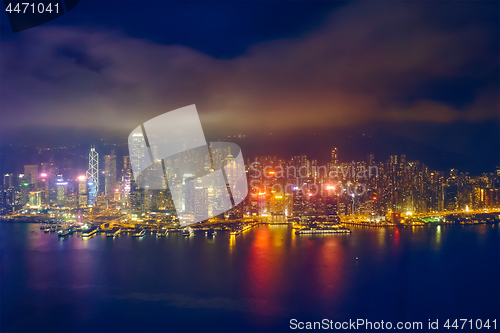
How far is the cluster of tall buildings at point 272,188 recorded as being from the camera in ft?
33.8

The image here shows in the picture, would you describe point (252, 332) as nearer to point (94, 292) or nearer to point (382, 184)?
point (94, 292)

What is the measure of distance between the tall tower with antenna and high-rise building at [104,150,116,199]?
331 millimetres

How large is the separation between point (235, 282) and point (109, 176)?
1067 cm

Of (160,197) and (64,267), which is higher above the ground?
(160,197)

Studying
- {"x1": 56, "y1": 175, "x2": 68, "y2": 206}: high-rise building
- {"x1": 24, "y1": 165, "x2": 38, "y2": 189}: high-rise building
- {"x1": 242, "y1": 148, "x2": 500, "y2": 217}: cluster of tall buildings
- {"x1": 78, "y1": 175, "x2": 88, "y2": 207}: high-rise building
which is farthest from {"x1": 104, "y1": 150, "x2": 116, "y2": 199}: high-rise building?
{"x1": 242, "y1": 148, "x2": 500, "y2": 217}: cluster of tall buildings

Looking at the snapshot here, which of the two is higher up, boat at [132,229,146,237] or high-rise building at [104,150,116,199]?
high-rise building at [104,150,116,199]

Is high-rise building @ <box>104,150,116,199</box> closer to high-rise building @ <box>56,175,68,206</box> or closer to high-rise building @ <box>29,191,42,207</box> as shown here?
high-rise building @ <box>56,175,68,206</box>

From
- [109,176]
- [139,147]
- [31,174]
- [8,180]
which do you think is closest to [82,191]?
[109,176]

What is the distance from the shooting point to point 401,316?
3785 millimetres

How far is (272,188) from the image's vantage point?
11812 mm

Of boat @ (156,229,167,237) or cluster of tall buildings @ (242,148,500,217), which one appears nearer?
boat @ (156,229,167,237)

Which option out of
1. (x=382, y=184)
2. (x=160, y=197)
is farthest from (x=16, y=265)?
(x=382, y=184)

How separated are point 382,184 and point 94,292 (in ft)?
33.6

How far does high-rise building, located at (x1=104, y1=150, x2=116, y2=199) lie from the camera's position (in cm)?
1352
